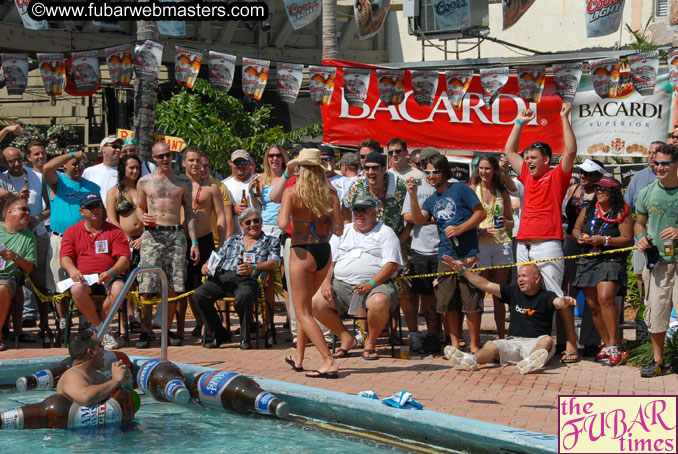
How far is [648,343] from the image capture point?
29.6 ft

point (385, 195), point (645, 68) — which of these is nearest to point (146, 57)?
point (385, 195)

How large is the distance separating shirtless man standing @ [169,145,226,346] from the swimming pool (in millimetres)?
2361

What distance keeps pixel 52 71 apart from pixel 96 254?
4.66 meters

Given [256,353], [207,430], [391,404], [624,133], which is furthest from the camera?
[624,133]

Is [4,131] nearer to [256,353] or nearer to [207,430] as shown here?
[256,353]

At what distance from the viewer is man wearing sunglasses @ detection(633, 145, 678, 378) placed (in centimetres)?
824

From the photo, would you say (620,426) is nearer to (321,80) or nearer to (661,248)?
(661,248)

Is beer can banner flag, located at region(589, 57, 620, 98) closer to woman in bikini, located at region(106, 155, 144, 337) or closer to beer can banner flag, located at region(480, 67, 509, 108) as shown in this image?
beer can banner flag, located at region(480, 67, 509, 108)

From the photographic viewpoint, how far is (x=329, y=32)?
19.8m

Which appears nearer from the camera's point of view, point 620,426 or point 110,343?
point 620,426

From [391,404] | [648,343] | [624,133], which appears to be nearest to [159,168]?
[391,404]

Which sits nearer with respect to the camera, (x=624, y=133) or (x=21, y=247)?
(x=21, y=247)

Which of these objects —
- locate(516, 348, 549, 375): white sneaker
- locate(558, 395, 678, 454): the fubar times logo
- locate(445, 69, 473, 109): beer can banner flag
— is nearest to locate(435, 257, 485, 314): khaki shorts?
locate(516, 348, 549, 375): white sneaker

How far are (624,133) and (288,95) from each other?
540 cm
